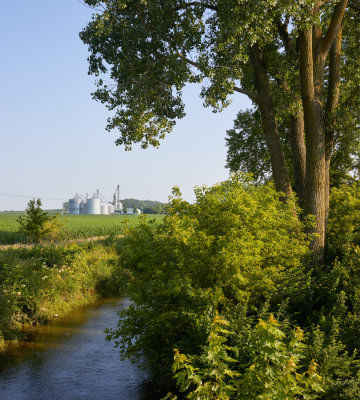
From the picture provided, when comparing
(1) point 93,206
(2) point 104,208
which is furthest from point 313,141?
(2) point 104,208

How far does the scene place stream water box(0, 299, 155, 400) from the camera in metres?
8.16

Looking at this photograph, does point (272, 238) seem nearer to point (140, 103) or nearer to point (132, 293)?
point (132, 293)

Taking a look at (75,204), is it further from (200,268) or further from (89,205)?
(200,268)

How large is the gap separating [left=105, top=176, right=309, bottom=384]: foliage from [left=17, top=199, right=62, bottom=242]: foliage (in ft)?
54.3

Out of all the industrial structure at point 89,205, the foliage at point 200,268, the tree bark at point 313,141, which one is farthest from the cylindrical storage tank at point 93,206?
the foliage at point 200,268

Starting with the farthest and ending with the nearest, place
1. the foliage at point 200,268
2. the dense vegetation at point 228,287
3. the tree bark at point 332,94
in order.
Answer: the tree bark at point 332,94
the foliage at point 200,268
the dense vegetation at point 228,287

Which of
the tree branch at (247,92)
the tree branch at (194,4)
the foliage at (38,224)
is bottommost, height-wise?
the foliage at (38,224)

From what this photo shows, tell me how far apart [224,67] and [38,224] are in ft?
51.5

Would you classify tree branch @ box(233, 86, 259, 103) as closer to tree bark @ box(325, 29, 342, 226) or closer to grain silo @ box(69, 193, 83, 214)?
tree bark @ box(325, 29, 342, 226)

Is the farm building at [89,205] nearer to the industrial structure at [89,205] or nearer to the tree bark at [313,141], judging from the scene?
the industrial structure at [89,205]

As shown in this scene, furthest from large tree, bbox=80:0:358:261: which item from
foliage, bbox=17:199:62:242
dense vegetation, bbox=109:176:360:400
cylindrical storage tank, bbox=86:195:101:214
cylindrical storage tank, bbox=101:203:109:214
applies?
cylindrical storage tank, bbox=101:203:109:214

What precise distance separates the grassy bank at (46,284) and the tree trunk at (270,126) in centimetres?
551

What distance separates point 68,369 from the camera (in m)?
9.30

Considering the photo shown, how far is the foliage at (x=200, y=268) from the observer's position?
25.1 ft
